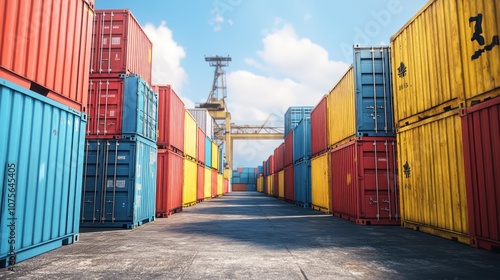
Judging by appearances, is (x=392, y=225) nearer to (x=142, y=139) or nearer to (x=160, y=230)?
(x=160, y=230)

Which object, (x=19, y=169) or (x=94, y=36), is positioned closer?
(x=19, y=169)

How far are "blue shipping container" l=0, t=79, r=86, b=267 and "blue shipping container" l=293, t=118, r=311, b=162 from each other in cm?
1375

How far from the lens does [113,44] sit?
1109cm

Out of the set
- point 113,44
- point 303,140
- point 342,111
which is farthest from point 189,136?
point 342,111

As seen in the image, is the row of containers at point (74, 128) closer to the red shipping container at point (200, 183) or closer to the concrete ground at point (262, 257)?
the concrete ground at point (262, 257)

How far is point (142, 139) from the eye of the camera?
36.0 feet

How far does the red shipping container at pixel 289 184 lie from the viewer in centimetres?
2317

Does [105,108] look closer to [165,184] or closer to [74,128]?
[74,128]

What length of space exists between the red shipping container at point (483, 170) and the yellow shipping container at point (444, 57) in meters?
0.43

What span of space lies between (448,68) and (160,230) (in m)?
8.67

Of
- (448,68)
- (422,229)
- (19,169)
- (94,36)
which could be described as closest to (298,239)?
(422,229)

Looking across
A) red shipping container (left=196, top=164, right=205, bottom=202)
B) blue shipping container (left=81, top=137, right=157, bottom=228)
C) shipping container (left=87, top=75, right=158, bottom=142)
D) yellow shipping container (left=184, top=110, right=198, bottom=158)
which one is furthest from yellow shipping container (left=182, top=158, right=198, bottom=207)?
shipping container (left=87, top=75, right=158, bottom=142)

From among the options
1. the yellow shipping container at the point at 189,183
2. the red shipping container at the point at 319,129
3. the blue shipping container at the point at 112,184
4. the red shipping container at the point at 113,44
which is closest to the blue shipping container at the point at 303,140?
the red shipping container at the point at 319,129

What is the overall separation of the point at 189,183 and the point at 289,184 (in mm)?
8303
